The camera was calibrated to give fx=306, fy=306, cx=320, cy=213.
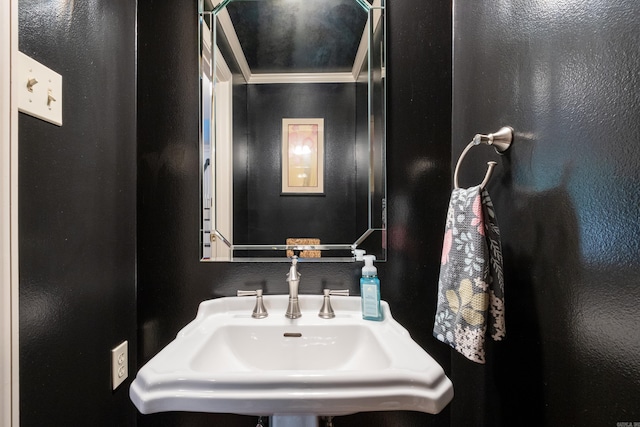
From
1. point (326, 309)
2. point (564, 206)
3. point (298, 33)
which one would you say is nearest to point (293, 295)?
point (326, 309)

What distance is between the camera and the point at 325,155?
1043mm

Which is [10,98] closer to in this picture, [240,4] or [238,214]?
[238,214]

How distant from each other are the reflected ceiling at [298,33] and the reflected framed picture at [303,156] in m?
0.19

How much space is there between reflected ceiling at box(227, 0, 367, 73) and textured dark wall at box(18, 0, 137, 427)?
37 centimetres

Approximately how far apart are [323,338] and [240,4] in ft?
3.60

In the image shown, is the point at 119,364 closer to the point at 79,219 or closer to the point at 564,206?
the point at 79,219

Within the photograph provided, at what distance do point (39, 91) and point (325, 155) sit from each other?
2.38 feet

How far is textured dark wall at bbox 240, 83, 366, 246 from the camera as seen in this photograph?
1037mm

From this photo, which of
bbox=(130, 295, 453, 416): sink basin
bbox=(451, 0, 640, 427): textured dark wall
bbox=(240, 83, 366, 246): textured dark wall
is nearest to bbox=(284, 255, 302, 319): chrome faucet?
bbox=(130, 295, 453, 416): sink basin

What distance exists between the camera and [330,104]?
1040 millimetres

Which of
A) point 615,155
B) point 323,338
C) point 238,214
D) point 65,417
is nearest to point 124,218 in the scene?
point 238,214

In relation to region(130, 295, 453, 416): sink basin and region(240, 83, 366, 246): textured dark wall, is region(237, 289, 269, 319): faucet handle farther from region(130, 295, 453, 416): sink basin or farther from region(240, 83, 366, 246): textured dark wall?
region(240, 83, 366, 246): textured dark wall

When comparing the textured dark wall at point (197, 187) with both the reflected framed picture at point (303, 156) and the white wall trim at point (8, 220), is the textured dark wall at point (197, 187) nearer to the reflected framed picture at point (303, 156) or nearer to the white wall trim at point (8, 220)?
the reflected framed picture at point (303, 156)

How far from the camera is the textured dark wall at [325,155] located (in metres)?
1.04
